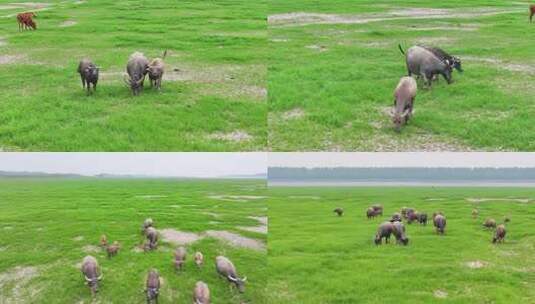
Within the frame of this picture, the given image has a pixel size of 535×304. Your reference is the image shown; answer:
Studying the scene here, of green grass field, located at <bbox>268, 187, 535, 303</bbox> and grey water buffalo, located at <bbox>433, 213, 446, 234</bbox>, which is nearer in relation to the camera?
green grass field, located at <bbox>268, 187, 535, 303</bbox>

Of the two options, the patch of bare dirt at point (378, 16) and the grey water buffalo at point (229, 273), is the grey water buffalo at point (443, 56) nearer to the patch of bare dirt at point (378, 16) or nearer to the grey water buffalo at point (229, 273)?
the grey water buffalo at point (229, 273)

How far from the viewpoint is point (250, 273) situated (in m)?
23.6

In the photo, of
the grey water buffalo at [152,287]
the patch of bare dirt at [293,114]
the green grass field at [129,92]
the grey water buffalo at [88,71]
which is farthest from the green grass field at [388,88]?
the grey water buffalo at [88,71]

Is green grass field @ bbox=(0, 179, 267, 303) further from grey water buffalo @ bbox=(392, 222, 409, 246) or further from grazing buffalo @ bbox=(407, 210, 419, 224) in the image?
grazing buffalo @ bbox=(407, 210, 419, 224)

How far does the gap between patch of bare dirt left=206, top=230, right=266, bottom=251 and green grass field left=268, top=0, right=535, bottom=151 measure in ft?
21.3

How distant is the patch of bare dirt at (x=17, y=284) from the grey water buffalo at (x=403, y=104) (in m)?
15.4

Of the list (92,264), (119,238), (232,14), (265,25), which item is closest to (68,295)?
(92,264)

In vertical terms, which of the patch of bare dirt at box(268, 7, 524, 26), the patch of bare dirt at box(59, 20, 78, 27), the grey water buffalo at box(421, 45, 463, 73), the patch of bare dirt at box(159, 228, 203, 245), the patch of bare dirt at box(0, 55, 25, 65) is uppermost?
the patch of bare dirt at box(268, 7, 524, 26)

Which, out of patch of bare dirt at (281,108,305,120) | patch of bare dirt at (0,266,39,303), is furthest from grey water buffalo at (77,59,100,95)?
patch of bare dirt at (281,108,305,120)

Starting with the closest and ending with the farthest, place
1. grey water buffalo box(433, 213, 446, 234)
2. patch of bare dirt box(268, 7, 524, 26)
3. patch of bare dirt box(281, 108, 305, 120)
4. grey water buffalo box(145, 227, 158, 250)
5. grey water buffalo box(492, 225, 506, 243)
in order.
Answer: patch of bare dirt box(281, 108, 305, 120), grey water buffalo box(145, 227, 158, 250), grey water buffalo box(492, 225, 506, 243), grey water buffalo box(433, 213, 446, 234), patch of bare dirt box(268, 7, 524, 26)

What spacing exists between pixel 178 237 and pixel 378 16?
33.8 m

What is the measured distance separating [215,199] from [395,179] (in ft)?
211

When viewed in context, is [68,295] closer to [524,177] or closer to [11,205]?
[11,205]

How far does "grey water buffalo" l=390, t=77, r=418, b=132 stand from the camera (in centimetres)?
2244
